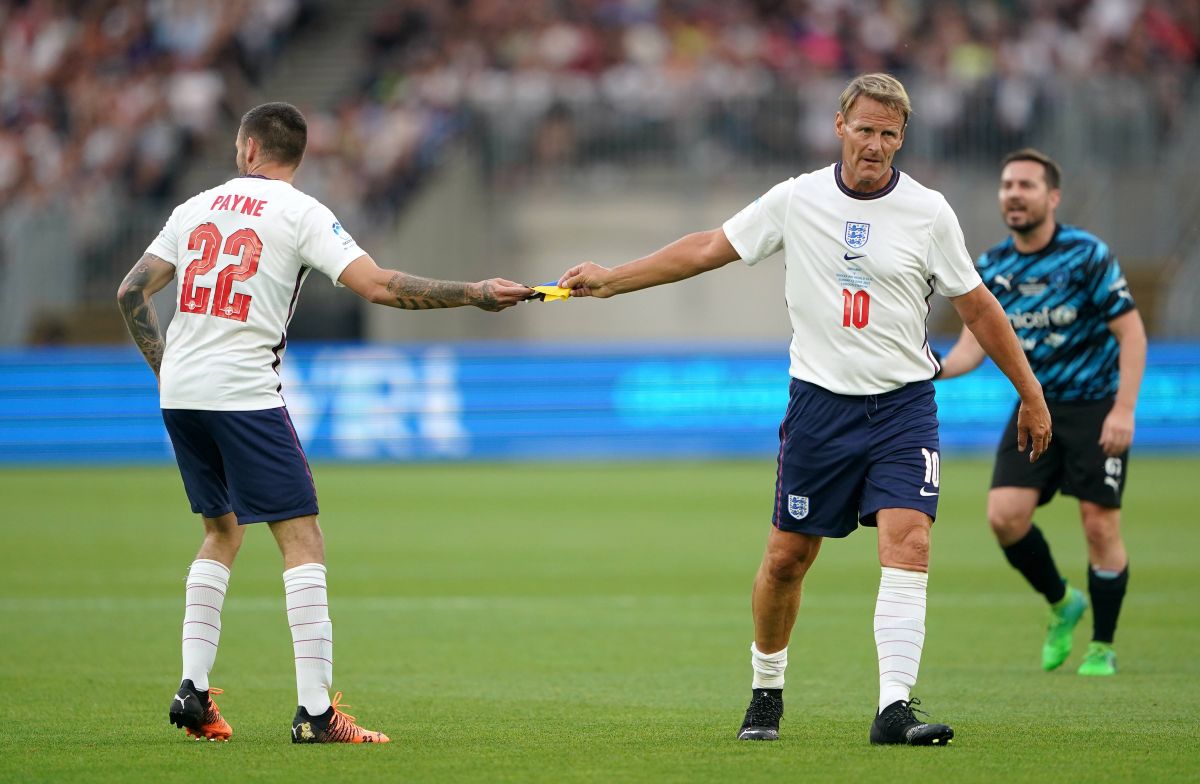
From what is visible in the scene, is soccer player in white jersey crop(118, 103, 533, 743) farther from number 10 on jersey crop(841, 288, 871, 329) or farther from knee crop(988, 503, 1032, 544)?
knee crop(988, 503, 1032, 544)

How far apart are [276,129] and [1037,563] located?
15.2ft

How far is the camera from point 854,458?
6516 millimetres

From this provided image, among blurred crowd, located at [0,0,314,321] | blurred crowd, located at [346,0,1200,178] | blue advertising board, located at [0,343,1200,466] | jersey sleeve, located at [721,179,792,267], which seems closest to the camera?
jersey sleeve, located at [721,179,792,267]

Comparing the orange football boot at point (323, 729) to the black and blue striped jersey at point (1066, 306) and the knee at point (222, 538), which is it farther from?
the black and blue striped jersey at point (1066, 306)

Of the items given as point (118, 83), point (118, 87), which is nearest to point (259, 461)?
point (118, 87)

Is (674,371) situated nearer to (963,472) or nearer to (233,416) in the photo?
(963,472)

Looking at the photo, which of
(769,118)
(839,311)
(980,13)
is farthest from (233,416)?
(980,13)

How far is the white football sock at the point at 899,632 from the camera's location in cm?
634

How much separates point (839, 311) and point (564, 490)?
40.9 ft

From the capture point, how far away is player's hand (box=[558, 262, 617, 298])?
693 cm

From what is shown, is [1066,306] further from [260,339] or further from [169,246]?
[169,246]

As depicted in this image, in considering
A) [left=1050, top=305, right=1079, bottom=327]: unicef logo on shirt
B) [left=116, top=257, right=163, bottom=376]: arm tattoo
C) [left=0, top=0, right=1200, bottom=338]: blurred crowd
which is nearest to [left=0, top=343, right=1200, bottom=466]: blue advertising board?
[left=0, top=0, right=1200, bottom=338]: blurred crowd

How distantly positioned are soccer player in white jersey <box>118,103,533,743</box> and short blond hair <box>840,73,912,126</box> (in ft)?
4.83

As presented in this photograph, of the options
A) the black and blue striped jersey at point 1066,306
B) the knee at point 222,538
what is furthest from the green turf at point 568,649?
the black and blue striped jersey at point 1066,306
